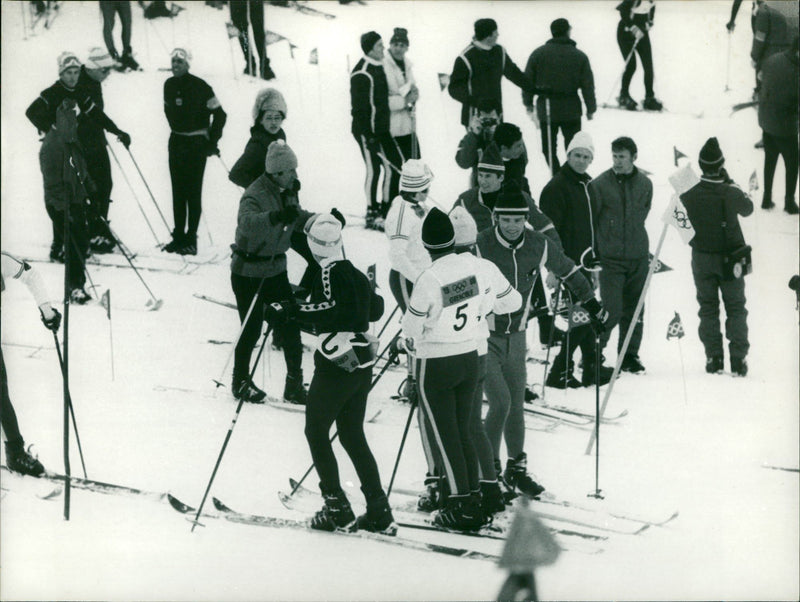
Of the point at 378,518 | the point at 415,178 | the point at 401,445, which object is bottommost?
the point at 378,518

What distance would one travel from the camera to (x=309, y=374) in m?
6.42

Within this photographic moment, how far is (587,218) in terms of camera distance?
22.2 ft

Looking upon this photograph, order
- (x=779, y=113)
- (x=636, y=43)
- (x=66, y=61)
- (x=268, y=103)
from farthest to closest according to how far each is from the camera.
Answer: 1. (x=779, y=113)
2. (x=636, y=43)
3. (x=66, y=61)
4. (x=268, y=103)

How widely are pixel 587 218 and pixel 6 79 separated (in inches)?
112

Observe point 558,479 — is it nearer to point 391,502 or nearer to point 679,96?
point 391,502

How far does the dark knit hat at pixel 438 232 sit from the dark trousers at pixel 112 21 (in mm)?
2192

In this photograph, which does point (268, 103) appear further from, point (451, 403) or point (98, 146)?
point (451, 403)

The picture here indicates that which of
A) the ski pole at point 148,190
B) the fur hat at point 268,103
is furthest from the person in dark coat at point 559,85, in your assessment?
the ski pole at point 148,190

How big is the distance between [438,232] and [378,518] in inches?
48.2

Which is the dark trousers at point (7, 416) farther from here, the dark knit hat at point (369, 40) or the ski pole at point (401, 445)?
the dark knit hat at point (369, 40)

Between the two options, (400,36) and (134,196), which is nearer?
(400,36)

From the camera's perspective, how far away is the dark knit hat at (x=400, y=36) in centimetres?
670

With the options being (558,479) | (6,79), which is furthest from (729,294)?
(6,79)

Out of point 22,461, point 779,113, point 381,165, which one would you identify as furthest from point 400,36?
point 22,461
